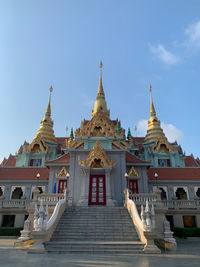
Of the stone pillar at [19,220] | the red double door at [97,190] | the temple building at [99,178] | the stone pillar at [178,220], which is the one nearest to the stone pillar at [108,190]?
the temple building at [99,178]

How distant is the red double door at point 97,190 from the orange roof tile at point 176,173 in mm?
8298

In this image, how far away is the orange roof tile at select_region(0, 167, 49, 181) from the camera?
22869mm

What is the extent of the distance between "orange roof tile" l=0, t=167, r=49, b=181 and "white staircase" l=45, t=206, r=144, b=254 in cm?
947

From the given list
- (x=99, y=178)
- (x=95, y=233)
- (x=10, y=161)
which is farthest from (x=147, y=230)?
(x=10, y=161)

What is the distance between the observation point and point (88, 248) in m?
9.09

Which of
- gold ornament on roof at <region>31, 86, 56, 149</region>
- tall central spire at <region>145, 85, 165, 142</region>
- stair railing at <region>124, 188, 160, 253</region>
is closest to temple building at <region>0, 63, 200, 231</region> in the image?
stair railing at <region>124, 188, 160, 253</region>

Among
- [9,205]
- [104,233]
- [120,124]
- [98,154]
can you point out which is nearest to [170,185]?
[98,154]

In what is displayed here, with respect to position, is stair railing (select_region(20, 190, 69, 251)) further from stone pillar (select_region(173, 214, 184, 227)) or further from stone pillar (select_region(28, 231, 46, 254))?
stone pillar (select_region(173, 214, 184, 227))

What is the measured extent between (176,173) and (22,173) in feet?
54.0

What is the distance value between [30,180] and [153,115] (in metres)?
28.7

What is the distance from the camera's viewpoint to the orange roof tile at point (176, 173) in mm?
23219

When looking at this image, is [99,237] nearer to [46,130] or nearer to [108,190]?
[108,190]

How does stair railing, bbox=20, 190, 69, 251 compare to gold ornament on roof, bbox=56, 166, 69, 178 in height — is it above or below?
below

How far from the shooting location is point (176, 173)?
942 inches
